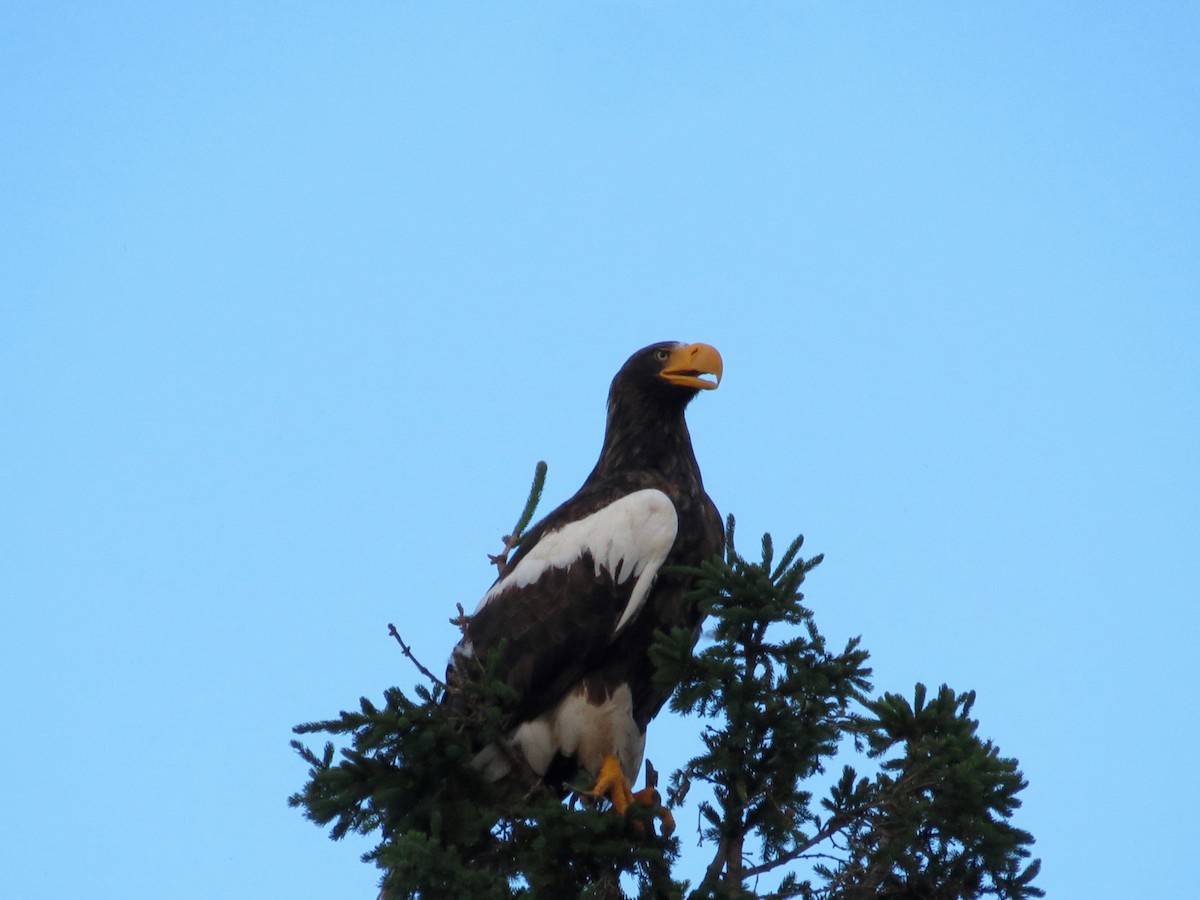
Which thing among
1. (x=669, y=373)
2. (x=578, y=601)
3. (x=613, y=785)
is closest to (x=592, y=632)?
(x=578, y=601)

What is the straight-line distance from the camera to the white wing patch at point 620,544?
621 centimetres

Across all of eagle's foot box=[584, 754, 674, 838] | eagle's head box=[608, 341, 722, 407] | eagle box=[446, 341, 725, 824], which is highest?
eagle's head box=[608, 341, 722, 407]

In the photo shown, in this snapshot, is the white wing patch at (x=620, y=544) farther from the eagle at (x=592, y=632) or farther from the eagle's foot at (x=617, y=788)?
the eagle's foot at (x=617, y=788)

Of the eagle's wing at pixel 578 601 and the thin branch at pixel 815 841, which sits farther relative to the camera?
the eagle's wing at pixel 578 601

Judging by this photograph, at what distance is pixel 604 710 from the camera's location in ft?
20.2

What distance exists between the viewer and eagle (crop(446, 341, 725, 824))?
243 inches

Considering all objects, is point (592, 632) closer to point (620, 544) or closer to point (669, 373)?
point (620, 544)

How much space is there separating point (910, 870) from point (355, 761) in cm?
203

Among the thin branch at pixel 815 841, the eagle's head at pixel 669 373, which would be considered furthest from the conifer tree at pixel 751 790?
the eagle's head at pixel 669 373

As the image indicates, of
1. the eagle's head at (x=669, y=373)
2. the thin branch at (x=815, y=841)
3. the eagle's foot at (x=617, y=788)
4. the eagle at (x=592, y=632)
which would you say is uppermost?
the eagle's head at (x=669, y=373)

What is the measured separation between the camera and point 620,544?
626 centimetres

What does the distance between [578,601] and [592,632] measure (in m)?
0.16

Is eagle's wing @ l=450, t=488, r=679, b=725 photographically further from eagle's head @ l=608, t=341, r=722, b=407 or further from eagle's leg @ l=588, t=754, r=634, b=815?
eagle's head @ l=608, t=341, r=722, b=407

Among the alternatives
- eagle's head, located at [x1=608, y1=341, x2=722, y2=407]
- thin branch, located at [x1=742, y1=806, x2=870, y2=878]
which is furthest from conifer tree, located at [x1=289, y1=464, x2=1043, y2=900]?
eagle's head, located at [x1=608, y1=341, x2=722, y2=407]
